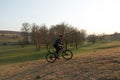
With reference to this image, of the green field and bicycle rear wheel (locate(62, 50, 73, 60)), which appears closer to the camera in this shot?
bicycle rear wheel (locate(62, 50, 73, 60))

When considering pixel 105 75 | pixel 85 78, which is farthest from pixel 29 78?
pixel 105 75

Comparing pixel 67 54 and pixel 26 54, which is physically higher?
pixel 67 54

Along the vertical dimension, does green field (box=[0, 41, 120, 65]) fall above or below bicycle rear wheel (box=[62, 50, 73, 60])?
below

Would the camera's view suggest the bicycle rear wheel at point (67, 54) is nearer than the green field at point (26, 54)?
Yes

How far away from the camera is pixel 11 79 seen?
43.3ft

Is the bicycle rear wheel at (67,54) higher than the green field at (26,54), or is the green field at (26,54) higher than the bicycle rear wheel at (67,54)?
the bicycle rear wheel at (67,54)

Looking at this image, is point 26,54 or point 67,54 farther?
point 26,54

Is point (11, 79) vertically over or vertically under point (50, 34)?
under

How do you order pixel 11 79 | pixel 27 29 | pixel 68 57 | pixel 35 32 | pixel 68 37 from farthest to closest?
pixel 27 29, pixel 35 32, pixel 68 37, pixel 68 57, pixel 11 79

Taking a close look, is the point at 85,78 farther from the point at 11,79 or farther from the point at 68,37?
the point at 68,37

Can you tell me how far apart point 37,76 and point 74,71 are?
2278 mm

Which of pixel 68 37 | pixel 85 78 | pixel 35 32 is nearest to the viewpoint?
pixel 85 78

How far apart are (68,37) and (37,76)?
1932 inches

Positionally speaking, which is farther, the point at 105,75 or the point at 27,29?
the point at 27,29
